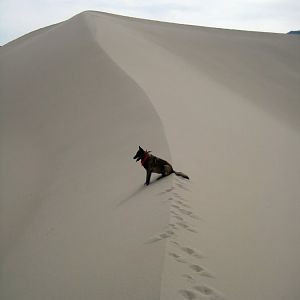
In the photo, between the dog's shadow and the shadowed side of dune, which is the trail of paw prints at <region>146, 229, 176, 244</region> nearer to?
the shadowed side of dune

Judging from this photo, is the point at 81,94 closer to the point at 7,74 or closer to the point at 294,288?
the point at 7,74

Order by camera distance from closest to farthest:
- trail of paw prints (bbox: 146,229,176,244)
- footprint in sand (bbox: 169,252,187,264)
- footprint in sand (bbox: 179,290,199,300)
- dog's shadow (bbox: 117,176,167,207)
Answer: footprint in sand (bbox: 179,290,199,300) → footprint in sand (bbox: 169,252,187,264) → trail of paw prints (bbox: 146,229,176,244) → dog's shadow (bbox: 117,176,167,207)

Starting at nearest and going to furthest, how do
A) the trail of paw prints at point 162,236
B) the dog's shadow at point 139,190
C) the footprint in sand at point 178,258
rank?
the footprint in sand at point 178,258 → the trail of paw prints at point 162,236 → the dog's shadow at point 139,190

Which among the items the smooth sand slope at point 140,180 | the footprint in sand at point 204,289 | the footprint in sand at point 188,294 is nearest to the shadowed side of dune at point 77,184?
the smooth sand slope at point 140,180

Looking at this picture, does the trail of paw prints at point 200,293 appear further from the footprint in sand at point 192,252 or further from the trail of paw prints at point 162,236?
the trail of paw prints at point 162,236

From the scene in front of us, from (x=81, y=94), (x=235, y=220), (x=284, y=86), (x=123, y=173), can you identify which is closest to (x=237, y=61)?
(x=284, y=86)

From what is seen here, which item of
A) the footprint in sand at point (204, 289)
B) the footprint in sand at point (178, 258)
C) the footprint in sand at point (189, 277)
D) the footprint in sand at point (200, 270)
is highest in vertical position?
the footprint in sand at point (178, 258)

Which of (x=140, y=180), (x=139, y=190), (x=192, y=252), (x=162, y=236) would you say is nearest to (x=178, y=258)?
(x=192, y=252)

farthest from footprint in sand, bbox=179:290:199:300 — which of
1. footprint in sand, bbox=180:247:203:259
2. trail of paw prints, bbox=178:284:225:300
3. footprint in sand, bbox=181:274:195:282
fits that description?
footprint in sand, bbox=180:247:203:259

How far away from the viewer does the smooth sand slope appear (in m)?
3.98

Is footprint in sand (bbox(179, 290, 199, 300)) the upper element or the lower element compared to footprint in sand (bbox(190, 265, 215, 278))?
lower

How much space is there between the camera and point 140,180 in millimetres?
6773

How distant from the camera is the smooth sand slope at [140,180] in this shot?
3.98 meters

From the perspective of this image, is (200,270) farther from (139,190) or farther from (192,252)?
(139,190)
